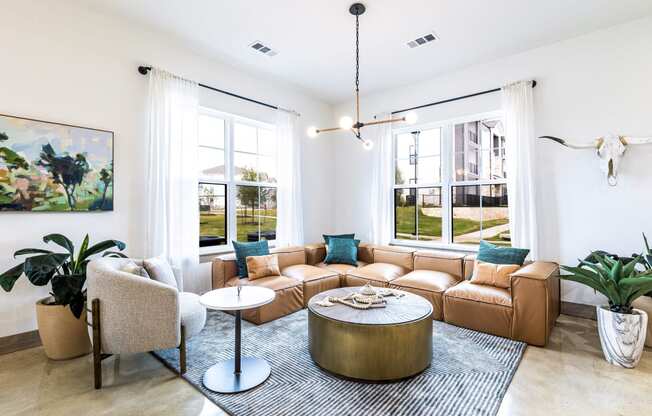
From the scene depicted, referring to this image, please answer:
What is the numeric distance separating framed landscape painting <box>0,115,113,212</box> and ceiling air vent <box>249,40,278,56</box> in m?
1.89

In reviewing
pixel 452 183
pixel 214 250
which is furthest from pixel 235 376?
pixel 452 183

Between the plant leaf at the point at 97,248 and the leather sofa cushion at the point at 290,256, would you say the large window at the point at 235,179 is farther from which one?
the plant leaf at the point at 97,248

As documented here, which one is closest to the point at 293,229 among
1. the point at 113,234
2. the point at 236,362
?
the point at 113,234

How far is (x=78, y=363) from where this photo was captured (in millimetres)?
2527

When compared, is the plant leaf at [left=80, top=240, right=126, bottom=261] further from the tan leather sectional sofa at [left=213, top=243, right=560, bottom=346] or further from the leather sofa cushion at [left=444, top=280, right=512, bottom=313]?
the leather sofa cushion at [left=444, top=280, right=512, bottom=313]

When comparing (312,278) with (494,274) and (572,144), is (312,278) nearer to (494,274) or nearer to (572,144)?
(494,274)

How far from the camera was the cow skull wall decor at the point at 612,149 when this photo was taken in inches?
127

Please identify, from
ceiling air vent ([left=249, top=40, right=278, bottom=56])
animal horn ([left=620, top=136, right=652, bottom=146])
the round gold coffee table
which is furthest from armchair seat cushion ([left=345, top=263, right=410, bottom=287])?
ceiling air vent ([left=249, top=40, right=278, bottom=56])

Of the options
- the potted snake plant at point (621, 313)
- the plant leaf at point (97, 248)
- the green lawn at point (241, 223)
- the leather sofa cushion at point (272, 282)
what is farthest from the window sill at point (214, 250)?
the potted snake plant at point (621, 313)

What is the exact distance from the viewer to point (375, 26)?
335cm

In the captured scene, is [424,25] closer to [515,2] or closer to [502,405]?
[515,2]

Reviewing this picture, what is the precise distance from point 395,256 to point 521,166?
1.95 meters

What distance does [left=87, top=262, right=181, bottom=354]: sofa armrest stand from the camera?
7.20ft

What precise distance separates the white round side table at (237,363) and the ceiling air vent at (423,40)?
127 inches
